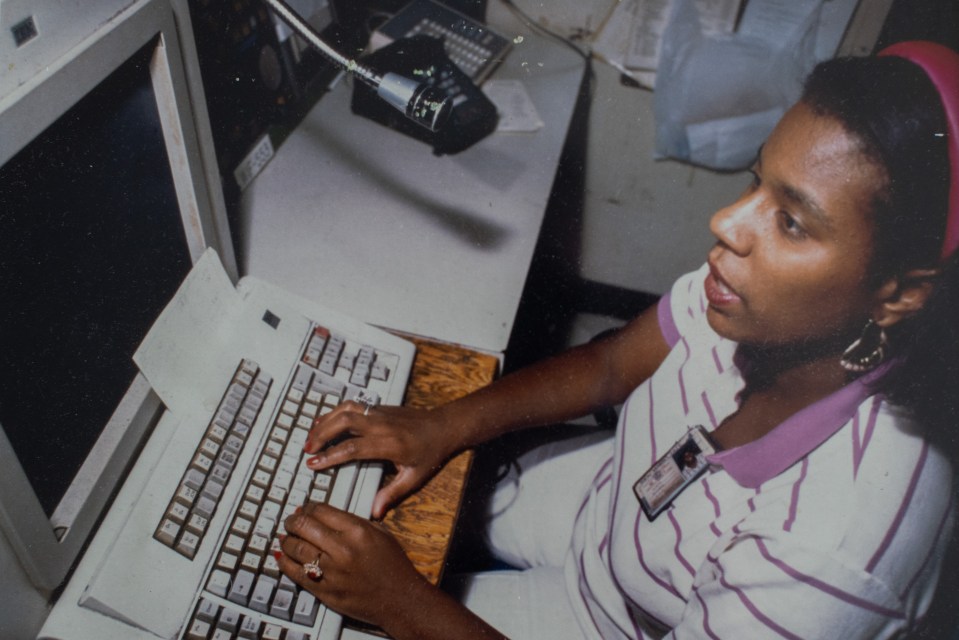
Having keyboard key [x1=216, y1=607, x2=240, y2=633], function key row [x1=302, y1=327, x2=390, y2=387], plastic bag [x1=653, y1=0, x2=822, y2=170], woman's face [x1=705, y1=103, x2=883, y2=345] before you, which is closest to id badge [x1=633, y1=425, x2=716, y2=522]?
woman's face [x1=705, y1=103, x2=883, y2=345]

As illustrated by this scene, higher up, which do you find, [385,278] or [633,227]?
[385,278]

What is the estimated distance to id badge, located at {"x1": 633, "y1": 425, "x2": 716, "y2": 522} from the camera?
0.73m

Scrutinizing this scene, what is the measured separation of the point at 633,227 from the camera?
6.27 ft

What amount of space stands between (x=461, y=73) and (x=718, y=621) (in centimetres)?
111

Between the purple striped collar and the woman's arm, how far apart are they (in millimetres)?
285

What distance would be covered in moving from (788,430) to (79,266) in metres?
0.69

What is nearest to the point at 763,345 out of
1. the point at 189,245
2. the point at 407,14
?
the point at 189,245

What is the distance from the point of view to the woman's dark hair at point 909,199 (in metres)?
0.52

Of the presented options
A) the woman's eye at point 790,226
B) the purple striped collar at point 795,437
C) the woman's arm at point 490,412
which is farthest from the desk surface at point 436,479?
the woman's eye at point 790,226

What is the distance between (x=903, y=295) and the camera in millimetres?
579

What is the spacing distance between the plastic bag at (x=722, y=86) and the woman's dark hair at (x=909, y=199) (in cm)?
95

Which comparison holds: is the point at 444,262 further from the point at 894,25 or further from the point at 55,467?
the point at 894,25

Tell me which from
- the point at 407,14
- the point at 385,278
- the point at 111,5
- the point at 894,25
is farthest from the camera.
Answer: the point at 407,14

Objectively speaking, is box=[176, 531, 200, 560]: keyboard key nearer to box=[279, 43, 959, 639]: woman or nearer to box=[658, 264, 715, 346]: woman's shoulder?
box=[279, 43, 959, 639]: woman
